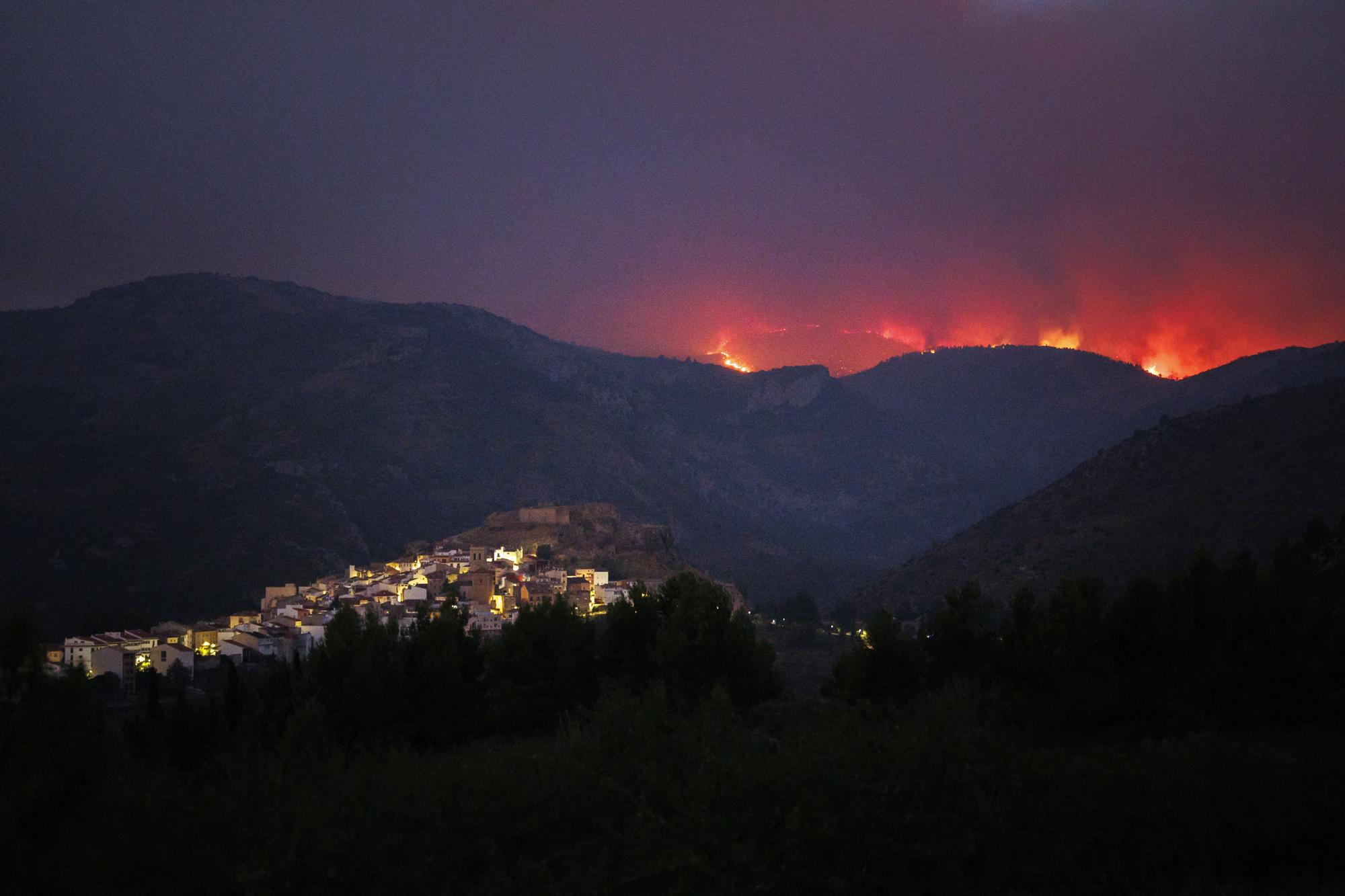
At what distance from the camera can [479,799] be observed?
827 cm

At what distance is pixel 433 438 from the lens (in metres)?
102

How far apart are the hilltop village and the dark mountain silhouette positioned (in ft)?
22.7

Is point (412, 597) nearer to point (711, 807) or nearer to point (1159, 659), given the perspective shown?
point (1159, 659)

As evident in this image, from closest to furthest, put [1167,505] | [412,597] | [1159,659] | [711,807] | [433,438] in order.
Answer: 1. [711,807]
2. [1159,659]
3. [1167,505]
4. [412,597]
5. [433,438]

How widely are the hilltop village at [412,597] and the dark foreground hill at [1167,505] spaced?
14.3m

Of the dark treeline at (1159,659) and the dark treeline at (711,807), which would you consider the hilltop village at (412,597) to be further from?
the dark treeline at (711,807)

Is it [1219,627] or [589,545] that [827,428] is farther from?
[1219,627]

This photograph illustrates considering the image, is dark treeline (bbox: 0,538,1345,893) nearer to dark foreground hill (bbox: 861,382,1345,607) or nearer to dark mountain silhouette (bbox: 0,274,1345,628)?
dark foreground hill (bbox: 861,382,1345,607)

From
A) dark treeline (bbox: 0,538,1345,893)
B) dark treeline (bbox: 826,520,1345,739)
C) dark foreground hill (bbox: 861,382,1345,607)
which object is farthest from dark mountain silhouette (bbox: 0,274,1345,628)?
dark treeline (bbox: 0,538,1345,893)

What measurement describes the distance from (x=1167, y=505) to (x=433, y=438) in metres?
75.9

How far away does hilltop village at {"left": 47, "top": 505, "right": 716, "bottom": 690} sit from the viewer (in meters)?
34.6

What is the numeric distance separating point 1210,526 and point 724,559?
50461mm

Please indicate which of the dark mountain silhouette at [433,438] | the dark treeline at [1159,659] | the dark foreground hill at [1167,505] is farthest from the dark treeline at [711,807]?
the dark mountain silhouette at [433,438]

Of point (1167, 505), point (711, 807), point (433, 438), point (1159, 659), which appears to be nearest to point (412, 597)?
point (1167, 505)
